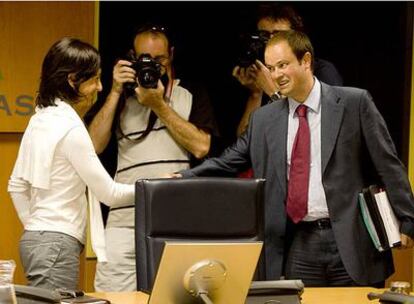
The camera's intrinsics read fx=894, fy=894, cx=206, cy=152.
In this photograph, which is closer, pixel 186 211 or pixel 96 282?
pixel 186 211

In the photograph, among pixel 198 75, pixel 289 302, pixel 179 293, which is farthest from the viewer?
pixel 198 75

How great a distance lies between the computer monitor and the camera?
2205 millimetres

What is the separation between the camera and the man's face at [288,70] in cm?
343

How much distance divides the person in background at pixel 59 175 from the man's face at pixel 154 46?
2.13 ft

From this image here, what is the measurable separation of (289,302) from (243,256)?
15.7 inches

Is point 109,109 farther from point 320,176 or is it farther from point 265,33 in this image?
point 320,176

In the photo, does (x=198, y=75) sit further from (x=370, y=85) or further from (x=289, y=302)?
(x=289, y=302)

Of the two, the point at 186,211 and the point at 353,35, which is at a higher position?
the point at 353,35

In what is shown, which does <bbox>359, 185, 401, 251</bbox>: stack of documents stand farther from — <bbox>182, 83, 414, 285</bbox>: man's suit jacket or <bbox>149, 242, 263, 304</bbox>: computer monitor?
<bbox>149, 242, 263, 304</bbox>: computer monitor

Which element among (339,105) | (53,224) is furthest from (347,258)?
(53,224)

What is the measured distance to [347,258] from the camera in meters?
3.35

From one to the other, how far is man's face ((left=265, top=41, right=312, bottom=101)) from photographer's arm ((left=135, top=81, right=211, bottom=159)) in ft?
1.87

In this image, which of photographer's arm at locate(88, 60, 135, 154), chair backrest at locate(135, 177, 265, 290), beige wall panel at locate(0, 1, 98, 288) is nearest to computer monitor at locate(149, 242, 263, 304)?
chair backrest at locate(135, 177, 265, 290)

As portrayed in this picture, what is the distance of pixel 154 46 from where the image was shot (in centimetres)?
388
